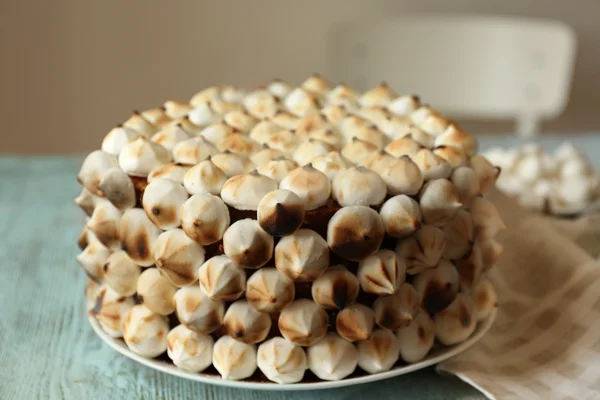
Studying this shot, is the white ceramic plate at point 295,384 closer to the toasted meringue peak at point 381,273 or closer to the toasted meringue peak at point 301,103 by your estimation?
the toasted meringue peak at point 381,273

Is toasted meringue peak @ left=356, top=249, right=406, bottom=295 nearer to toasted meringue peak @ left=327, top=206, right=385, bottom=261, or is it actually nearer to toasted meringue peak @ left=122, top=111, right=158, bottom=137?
toasted meringue peak @ left=327, top=206, right=385, bottom=261

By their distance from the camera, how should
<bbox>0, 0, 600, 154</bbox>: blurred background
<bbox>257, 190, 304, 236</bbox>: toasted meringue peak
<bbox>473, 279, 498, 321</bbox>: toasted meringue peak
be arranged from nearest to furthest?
<bbox>257, 190, 304, 236</bbox>: toasted meringue peak, <bbox>473, 279, 498, 321</bbox>: toasted meringue peak, <bbox>0, 0, 600, 154</bbox>: blurred background

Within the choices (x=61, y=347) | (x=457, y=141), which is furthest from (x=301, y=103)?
(x=61, y=347)

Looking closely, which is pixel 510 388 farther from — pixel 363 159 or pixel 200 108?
pixel 200 108

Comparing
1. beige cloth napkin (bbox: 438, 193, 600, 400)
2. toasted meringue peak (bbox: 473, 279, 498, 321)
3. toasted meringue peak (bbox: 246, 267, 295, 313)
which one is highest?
toasted meringue peak (bbox: 246, 267, 295, 313)

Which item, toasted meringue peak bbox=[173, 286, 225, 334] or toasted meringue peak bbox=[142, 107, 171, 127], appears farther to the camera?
toasted meringue peak bbox=[142, 107, 171, 127]

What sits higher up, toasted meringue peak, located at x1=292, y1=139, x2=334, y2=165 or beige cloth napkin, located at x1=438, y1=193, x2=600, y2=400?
toasted meringue peak, located at x1=292, y1=139, x2=334, y2=165

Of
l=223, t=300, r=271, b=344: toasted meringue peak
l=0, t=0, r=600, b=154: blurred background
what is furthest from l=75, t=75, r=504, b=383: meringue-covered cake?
l=0, t=0, r=600, b=154: blurred background
